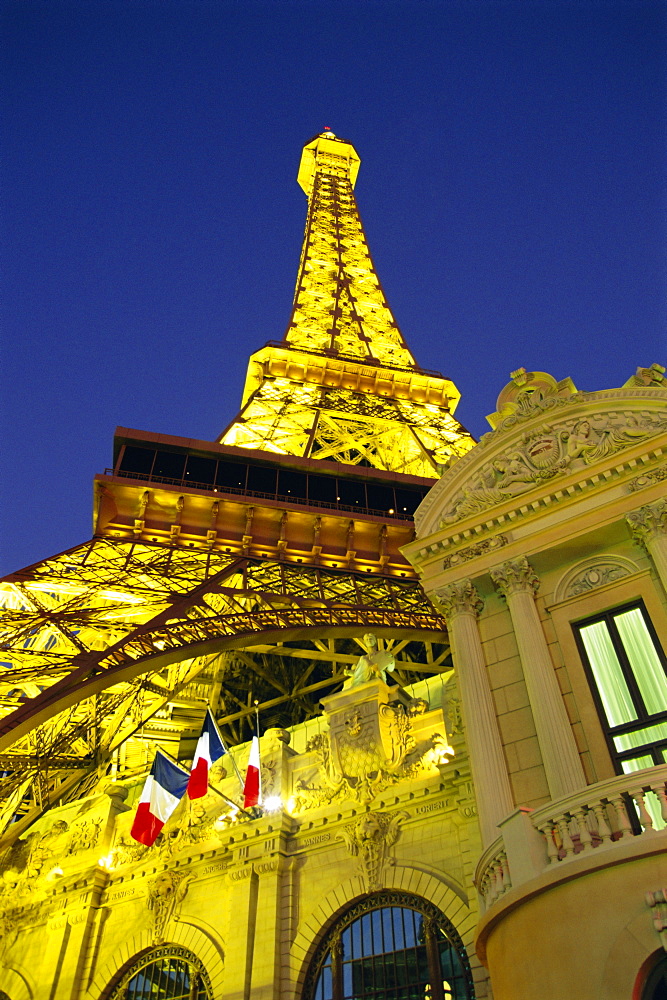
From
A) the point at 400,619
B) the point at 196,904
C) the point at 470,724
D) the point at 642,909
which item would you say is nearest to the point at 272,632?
the point at 400,619

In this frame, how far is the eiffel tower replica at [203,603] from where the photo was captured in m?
23.6

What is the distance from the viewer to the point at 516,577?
49.5ft

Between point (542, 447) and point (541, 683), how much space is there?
5.15 metres

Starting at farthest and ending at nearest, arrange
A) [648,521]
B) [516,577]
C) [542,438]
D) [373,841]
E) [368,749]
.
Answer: [368,749], [373,841], [542,438], [516,577], [648,521]

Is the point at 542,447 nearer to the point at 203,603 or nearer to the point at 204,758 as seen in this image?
the point at 204,758

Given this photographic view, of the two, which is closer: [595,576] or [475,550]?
[595,576]

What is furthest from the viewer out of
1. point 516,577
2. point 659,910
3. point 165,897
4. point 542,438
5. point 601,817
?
point 165,897

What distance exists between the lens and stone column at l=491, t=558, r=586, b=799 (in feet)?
40.3

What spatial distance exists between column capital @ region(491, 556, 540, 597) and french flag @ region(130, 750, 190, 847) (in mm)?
10378

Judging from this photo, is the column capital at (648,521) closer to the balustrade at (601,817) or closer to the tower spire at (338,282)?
the balustrade at (601,817)

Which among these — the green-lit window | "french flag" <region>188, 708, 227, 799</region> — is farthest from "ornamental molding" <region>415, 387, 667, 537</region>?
"french flag" <region>188, 708, 227, 799</region>

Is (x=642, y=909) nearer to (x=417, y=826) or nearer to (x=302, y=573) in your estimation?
(x=417, y=826)

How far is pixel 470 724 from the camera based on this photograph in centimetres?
1394

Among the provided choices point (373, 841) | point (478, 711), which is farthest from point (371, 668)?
point (478, 711)
